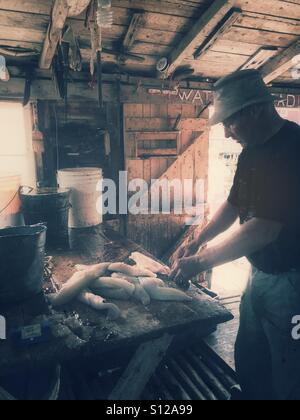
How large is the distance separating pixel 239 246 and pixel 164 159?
524cm

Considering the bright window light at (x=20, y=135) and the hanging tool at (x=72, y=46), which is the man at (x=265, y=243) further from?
the bright window light at (x=20, y=135)

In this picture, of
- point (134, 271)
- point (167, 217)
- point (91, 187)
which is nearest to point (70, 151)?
point (91, 187)

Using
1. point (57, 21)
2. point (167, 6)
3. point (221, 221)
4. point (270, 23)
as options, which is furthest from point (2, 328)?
point (270, 23)

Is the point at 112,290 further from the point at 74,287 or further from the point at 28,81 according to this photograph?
the point at 28,81

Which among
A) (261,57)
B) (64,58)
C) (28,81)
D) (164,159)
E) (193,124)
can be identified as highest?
(261,57)

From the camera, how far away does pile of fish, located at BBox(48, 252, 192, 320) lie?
3.06 m

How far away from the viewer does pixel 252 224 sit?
2.38 m

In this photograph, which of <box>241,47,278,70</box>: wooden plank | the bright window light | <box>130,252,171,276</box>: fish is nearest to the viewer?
<box>130,252,171,276</box>: fish

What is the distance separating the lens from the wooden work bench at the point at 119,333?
2367mm

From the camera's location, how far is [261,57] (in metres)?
6.50

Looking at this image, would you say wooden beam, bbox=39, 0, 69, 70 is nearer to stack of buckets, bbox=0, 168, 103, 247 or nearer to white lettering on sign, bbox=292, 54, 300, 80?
stack of buckets, bbox=0, 168, 103, 247

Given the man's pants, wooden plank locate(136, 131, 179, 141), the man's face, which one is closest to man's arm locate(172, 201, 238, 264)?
the man's pants

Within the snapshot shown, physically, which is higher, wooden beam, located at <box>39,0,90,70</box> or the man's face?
wooden beam, located at <box>39,0,90,70</box>

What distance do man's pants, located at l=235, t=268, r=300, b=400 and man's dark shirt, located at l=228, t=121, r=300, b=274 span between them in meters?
0.14
